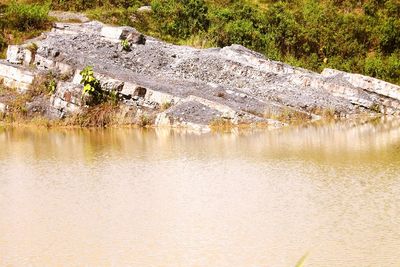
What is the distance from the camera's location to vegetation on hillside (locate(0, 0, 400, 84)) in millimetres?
42500

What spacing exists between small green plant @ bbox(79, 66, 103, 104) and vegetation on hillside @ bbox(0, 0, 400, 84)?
36.7ft

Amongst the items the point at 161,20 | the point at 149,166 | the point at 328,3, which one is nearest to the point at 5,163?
the point at 149,166

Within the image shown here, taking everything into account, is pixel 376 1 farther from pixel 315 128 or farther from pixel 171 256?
pixel 171 256

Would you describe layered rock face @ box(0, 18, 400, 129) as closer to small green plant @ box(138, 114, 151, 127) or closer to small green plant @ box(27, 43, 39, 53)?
small green plant @ box(27, 43, 39, 53)

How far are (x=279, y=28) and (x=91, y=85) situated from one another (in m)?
16.9

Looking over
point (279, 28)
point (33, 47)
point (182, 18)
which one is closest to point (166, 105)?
point (33, 47)

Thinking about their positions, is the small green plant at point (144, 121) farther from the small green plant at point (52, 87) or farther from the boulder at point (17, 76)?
the boulder at point (17, 76)

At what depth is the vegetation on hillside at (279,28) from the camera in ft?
139

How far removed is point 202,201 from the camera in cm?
1598

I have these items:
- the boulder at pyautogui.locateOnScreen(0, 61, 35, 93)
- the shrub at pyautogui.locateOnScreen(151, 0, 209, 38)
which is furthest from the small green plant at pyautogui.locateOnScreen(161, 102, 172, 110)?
the shrub at pyautogui.locateOnScreen(151, 0, 209, 38)

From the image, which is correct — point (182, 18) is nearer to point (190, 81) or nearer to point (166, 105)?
point (190, 81)

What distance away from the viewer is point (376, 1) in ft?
171

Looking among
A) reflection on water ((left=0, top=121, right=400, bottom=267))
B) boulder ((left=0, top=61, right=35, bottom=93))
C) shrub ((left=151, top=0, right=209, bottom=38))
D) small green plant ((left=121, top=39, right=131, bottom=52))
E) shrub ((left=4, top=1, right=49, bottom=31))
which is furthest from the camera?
shrub ((left=151, top=0, right=209, bottom=38))

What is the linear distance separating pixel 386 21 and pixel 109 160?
29.9 m
